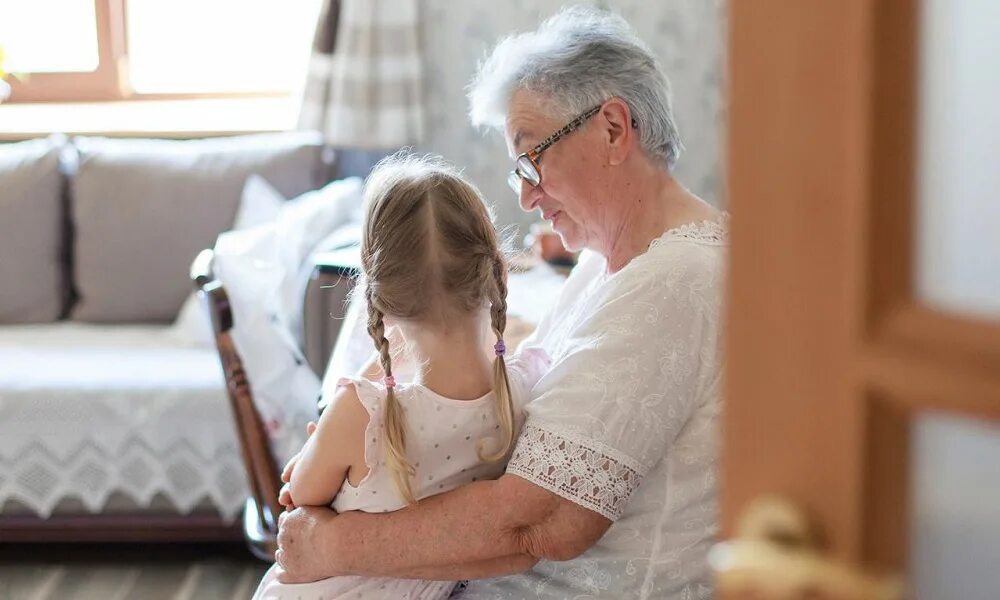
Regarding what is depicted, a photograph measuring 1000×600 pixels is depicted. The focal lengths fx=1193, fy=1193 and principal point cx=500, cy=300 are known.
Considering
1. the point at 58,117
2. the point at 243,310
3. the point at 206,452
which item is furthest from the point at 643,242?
the point at 58,117

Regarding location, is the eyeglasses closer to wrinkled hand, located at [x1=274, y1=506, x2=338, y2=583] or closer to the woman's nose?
the woman's nose

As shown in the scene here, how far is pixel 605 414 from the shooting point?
1.32m

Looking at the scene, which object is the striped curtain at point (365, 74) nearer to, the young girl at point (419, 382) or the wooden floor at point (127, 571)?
the wooden floor at point (127, 571)

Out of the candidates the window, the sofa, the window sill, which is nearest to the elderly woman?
the sofa

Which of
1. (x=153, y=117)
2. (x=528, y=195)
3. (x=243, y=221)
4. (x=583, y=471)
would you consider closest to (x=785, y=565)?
(x=583, y=471)

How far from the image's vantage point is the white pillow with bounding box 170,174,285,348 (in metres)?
3.16

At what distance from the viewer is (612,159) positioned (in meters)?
1.57

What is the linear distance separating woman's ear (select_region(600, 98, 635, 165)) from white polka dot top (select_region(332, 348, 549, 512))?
334 mm

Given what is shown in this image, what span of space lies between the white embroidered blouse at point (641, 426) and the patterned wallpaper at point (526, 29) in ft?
6.97

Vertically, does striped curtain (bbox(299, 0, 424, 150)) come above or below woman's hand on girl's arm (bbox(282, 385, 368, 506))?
above

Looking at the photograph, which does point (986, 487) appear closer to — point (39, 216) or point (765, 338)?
point (765, 338)

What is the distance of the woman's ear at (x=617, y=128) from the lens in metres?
1.56

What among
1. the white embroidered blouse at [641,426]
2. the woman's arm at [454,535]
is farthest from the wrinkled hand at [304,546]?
the white embroidered blouse at [641,426]

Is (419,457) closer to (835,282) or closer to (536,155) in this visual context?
(536,155)
